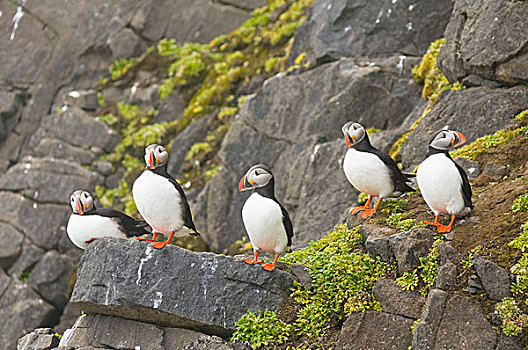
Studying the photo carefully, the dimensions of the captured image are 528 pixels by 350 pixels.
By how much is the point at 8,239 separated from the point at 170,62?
19.0ft

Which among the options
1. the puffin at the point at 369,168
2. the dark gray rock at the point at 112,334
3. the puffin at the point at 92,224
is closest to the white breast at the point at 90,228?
the puffin at the point at 92,224

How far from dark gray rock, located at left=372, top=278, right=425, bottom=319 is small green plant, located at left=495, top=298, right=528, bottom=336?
26.9 inches

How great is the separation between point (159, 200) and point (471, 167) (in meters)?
3.77

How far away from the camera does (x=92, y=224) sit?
A: 24.0 feet

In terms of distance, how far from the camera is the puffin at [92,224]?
7.30 m

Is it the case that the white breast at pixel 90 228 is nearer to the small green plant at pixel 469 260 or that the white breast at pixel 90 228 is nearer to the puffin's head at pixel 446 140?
the puffin's head at pixel 446 140

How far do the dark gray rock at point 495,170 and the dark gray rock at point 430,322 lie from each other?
241cm

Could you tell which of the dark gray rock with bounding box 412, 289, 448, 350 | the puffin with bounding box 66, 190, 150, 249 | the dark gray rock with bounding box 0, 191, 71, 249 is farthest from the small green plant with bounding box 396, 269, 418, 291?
the dark gray rock with bounding box 0, 191, 71, 249

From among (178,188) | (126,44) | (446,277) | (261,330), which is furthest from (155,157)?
(126,44)

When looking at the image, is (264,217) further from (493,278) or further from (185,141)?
(185,141)

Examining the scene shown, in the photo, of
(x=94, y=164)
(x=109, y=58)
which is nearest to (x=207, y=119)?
(x=94, y=164)

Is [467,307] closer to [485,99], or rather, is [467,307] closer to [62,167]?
[485,99]

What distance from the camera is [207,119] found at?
1380 cm

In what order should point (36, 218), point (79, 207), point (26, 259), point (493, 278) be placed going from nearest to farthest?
1. point (493, 278)
2. point (79, 207)
3. point (26, 259)
4. point (36, 218)
